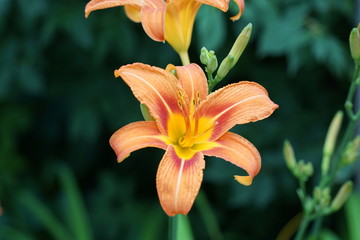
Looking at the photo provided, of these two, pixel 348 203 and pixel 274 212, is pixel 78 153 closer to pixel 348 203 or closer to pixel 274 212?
pixel 274 212

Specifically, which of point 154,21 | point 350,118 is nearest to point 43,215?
point 350,118

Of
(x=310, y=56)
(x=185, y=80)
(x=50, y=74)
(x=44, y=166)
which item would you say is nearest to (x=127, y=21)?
(x=50, y=74)

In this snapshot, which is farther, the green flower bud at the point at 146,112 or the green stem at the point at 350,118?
the green stem at the point at 350,118

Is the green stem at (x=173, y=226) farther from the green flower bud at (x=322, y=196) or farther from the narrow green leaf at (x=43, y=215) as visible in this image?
the narrow green leaf at (x=43, y=215)

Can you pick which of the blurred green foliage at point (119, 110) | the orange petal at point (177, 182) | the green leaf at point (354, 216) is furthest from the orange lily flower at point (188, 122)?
the green leaf at point (354, 216)

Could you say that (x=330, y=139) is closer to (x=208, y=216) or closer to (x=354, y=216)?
(x=354, y=216)

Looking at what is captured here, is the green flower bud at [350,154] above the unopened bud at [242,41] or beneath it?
beneath

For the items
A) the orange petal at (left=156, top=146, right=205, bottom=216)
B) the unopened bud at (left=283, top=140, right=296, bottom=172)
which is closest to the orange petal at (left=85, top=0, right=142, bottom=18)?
the orange petal at (left=156, top=146, right=205, bottom=216)
